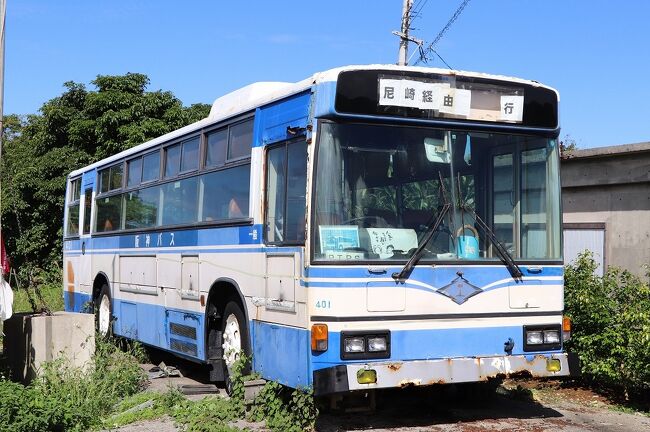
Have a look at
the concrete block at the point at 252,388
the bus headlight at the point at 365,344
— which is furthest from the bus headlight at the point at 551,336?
the concrete block at the point at 252,388

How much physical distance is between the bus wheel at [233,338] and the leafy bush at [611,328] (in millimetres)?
3742

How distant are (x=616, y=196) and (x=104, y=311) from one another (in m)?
8.45

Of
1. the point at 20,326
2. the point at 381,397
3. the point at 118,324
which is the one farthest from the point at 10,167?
the point at 381,397

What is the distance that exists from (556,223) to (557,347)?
3.77 feet

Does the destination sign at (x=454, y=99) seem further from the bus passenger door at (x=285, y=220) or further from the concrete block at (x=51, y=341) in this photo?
the concrete block at (x=51, y=341)

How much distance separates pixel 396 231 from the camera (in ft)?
24.5

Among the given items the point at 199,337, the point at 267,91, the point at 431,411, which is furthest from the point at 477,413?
the point at 267,91

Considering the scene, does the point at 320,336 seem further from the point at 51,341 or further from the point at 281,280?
the point at 51,341

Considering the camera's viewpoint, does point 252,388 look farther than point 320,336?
Yes

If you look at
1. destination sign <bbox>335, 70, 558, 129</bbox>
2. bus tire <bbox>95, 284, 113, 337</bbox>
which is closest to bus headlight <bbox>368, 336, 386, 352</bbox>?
destination sign <bbox>335, 70, 558, 129</bbox>

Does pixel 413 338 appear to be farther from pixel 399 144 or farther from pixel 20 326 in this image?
pixel 20 326

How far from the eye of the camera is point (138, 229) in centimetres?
1274

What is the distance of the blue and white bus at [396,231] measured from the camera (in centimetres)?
723

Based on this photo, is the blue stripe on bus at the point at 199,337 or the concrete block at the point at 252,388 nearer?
the blue stripe on bus at the point at 199,337
